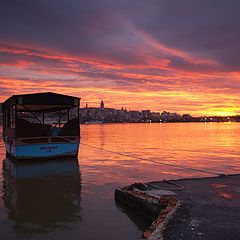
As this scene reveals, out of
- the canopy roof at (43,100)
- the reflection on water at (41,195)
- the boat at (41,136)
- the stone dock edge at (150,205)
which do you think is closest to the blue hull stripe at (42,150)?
the boat at (41,136)

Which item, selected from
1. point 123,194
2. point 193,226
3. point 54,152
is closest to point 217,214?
point 193,226

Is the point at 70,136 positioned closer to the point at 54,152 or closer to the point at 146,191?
the point at 54,152

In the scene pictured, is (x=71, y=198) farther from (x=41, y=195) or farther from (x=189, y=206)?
(x=189, y=206)

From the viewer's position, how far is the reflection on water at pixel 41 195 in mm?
11133

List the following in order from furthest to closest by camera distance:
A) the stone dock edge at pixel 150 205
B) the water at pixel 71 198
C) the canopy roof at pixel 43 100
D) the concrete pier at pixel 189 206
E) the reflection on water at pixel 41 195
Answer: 1. the canopy roof at pixel 43 100
2. the reflection on water at pixel 41 195
3. the water at pixel 71 198
4. the stone dock edge at pixel 150 205
5. the concrete pier at pixel 189 206

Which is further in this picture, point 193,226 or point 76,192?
point 76,192

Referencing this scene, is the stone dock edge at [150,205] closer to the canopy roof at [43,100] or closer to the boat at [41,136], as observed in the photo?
the boat at [41,136]

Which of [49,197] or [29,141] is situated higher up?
[29,141]

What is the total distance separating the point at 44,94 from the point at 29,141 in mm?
3543

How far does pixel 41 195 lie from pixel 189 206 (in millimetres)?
7619

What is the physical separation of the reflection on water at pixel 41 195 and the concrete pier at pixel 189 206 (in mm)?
2322

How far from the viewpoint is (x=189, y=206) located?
9.49m

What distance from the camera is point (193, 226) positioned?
25.3 ft

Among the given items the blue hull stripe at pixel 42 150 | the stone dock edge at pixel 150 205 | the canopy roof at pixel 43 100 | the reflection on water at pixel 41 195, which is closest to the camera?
the stone dock edge at pixel 150 205
